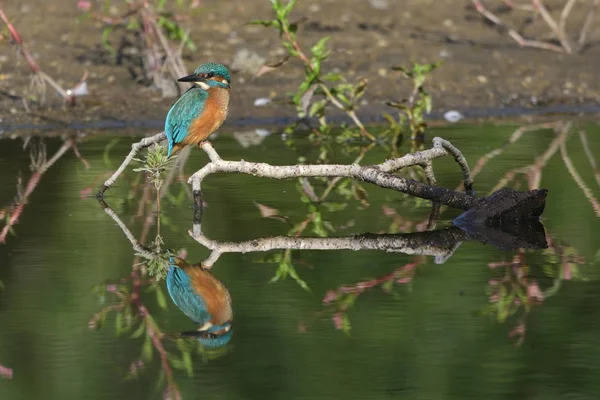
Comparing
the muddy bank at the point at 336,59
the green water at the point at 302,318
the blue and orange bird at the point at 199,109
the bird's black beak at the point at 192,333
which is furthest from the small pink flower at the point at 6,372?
the muddy bank at the point at 336,59

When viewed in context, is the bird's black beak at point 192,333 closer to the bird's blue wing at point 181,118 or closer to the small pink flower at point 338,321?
the small pink flower at point 338,321

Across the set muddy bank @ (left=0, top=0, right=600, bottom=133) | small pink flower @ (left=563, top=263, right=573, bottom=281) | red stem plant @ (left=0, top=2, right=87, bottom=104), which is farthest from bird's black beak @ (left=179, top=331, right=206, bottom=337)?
muddy bank @ (left=0, top=0, right=600, bottom=133)

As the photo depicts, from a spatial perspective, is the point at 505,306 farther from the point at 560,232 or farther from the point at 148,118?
the point at 148,118

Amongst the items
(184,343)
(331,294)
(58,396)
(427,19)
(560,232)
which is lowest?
(427,19)

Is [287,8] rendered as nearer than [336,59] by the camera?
Yes

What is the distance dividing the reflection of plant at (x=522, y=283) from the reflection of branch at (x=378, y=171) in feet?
3.12

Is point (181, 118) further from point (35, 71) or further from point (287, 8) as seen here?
point (35, 71)

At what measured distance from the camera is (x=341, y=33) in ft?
58.1

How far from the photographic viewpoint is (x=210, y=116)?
30.2ft

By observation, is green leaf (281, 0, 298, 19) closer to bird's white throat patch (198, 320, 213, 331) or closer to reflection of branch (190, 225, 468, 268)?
reflection of branch (190, 225, 468, 268)

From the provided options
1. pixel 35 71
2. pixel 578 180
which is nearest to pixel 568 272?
pixel 578 180

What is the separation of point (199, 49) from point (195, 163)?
5.05 metres

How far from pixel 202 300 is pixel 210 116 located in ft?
8.71

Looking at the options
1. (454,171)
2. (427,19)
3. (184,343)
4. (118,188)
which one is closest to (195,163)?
(118,188)
